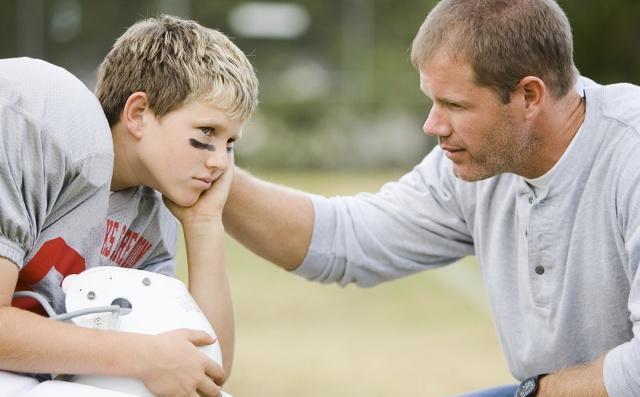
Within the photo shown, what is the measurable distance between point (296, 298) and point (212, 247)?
19.4ft

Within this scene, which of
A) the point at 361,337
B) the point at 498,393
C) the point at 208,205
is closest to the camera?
the point at 208,205

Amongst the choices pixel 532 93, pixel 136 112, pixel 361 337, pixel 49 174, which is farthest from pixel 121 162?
pixel 361 337

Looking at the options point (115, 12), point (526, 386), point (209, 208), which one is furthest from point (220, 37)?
point (115, 12)

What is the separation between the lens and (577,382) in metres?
3.24

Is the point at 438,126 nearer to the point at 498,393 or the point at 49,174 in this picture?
the point at 498,393

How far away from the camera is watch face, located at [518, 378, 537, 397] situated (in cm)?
333

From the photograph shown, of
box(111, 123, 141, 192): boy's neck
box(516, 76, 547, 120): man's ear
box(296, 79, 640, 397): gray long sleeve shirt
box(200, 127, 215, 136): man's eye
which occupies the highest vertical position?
box(516, 76, 547, 120): man's ear

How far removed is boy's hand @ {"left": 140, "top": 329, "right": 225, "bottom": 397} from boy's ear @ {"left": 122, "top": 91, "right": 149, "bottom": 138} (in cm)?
64

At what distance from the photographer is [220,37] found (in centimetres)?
328

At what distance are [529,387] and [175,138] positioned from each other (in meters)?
1.30

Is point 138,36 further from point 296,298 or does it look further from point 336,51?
point 336,51

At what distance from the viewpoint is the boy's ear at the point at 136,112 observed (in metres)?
3.09

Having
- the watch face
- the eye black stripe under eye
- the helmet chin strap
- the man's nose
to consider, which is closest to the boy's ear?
the eye black stripe under eye

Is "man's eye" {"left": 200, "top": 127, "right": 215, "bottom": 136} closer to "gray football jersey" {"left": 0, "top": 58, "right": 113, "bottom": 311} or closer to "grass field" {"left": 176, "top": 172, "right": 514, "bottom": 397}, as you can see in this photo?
"gray football jersey" {"left": 0, "top": 58, "right": 113, "bottom": 311}
